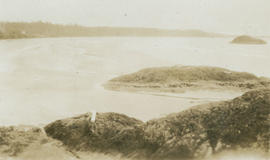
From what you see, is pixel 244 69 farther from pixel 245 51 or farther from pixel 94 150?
pixel 94 150

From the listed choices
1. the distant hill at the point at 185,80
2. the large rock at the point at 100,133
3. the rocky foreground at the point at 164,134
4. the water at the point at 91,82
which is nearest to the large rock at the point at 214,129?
the rocky foreground at the point at 164,134

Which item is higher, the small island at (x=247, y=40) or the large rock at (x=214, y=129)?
the small island at (x=247, y=40)

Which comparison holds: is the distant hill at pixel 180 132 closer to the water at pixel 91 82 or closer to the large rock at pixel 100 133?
the large rock at pixel 100 133

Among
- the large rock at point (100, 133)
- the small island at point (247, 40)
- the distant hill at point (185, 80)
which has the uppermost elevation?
the small island at point (247, 40)

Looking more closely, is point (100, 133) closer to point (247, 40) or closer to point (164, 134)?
point (164, 134)

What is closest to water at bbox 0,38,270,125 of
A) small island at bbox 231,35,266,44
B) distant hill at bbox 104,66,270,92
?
distant hill at bbox 104,66,270,92

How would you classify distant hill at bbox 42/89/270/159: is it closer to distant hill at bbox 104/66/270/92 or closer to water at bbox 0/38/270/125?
water at bbox 0/38/270/125

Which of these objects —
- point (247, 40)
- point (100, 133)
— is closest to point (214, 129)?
point (100, 133)
